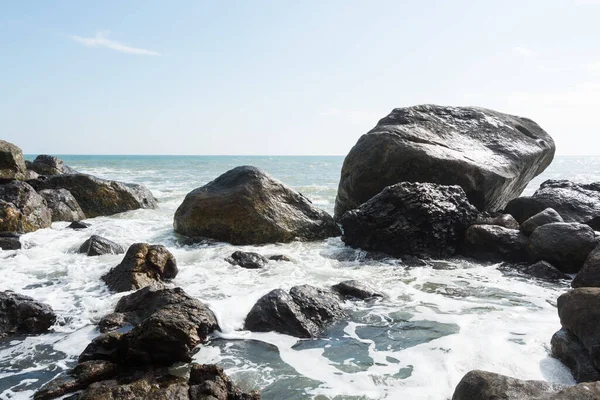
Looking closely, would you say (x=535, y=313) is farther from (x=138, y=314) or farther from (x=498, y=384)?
(x=138, y=314)

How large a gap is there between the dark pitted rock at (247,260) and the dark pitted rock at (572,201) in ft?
21.3

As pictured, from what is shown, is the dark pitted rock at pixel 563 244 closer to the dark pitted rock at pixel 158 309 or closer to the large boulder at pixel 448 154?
the large boulder at pixel 448 154

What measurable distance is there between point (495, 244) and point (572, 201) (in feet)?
9.64

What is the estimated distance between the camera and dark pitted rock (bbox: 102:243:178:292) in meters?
6.69

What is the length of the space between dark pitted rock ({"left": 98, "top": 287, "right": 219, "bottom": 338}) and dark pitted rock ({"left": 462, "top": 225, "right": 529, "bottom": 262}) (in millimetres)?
5750

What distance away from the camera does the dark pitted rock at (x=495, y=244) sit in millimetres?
8703

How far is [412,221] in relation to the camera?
9.33 m

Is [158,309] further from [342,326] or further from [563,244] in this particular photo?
[563,244]

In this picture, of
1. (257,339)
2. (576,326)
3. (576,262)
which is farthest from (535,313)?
(257,339)

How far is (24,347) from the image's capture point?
485 cm

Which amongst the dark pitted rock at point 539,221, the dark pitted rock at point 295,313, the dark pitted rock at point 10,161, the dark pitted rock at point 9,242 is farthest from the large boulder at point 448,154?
the dark pitted rock at point 10,161

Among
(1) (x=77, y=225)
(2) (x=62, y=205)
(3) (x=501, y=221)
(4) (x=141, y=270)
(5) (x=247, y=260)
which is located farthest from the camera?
(2) (x=62, y=205)

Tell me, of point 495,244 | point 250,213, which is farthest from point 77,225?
point 495,244

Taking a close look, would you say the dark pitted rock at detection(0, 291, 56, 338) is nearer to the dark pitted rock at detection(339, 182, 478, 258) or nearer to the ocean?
the ocean
